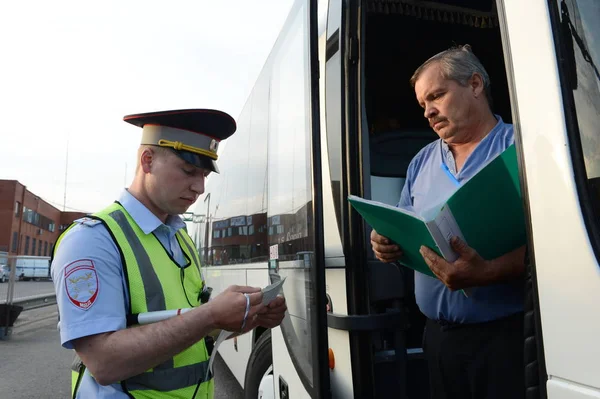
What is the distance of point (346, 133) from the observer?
228 centimetres

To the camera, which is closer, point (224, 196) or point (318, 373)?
point (318, 373)

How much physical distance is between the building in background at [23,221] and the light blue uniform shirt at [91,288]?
45653 millimetres

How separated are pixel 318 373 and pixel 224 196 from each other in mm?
4029

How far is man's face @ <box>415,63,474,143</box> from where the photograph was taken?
5.90ft

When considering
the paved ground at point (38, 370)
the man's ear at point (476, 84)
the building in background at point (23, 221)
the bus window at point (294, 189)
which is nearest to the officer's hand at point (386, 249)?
the bus window at point (294, 189)

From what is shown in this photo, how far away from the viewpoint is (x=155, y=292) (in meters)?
1.45

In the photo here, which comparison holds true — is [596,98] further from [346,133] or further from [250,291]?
[346,133]

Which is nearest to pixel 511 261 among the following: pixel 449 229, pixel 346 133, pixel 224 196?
pixel 449 229

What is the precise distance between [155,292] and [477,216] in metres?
1.00

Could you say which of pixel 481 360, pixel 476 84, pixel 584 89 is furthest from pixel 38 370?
pixel 584 89

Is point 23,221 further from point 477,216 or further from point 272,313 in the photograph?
point 477,216

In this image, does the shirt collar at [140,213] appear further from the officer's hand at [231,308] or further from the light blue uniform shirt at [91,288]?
the officer's hand at [231,308]

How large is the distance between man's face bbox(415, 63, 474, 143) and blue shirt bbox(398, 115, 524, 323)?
0.11 meters

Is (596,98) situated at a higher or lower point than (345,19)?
lower
